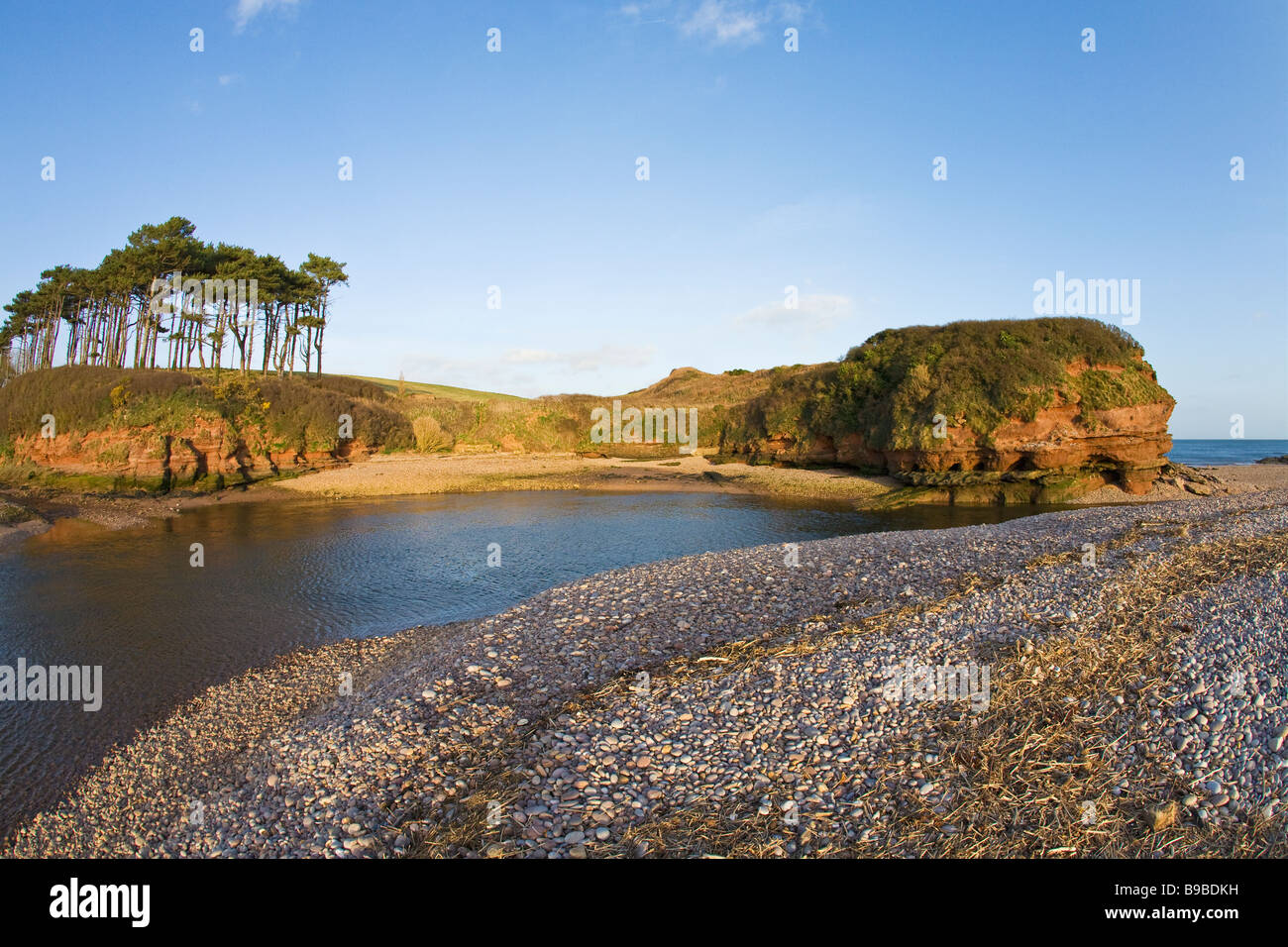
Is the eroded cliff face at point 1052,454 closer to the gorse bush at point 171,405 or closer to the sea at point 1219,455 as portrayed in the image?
the sea at point 1219,455

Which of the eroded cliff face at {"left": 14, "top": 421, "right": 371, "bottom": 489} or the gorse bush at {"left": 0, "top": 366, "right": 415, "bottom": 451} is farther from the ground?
the gorse bush at {"left": 0, "top": 366, "right": 415, "bottom": 451}

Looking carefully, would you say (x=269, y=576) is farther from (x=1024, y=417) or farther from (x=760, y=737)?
(x=1024, y=417)

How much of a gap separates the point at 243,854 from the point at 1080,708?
26.9 feet

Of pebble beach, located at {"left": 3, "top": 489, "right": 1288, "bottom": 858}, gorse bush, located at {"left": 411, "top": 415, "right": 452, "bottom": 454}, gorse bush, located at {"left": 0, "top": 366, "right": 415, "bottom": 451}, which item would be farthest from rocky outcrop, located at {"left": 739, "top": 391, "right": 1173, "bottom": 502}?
gorse bush, located at {"left": 0, "top": 366, "right": 415, "bottom": 451}

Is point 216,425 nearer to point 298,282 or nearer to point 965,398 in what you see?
point 298,282

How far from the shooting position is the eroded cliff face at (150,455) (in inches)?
1287

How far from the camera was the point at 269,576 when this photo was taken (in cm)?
1741

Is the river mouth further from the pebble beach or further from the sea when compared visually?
the sea

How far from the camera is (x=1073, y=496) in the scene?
1118 inches

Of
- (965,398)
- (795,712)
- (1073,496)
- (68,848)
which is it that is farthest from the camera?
(965,398)

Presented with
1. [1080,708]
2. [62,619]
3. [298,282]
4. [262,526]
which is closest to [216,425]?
[262,526]

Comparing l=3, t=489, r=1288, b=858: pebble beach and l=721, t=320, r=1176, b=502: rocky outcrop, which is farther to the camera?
l=721, t=320, r=1176, b=502: rocky outcrop

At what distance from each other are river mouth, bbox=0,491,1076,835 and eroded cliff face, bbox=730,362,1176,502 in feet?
7.21

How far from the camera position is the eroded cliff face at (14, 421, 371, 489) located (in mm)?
32688
